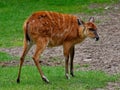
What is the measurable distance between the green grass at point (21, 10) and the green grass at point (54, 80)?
19.4 feet

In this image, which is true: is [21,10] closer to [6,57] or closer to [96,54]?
[6,57]

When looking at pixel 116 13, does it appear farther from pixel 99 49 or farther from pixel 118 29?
pixel 99 49

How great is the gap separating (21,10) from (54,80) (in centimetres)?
1833

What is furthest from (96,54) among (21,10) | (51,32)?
(21,10)

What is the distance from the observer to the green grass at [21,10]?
21.6m

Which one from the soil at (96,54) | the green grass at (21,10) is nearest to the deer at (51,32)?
the soil at (96,54)

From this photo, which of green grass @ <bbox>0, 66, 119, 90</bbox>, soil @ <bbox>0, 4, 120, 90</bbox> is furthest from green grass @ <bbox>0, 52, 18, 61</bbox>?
green grass @ <bbox>0, 66, 119, 90</bbox>

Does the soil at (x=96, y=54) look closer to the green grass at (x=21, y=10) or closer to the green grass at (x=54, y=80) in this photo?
the green grass at (x=54, y=80)

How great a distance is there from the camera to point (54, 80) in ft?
40.0

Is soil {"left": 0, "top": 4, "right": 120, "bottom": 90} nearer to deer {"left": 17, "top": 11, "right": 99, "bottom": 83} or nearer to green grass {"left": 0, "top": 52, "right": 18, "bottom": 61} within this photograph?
green grass {"left": 0, "top": 52, "right": 18, "bottom": 61}

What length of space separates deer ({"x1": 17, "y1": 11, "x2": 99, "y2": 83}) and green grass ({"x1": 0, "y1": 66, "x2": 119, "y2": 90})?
0.26m

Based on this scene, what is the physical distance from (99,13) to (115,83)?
1726cm

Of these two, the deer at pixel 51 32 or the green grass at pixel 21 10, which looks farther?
the green grass at pixel 21 10

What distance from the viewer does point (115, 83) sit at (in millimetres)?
11891
